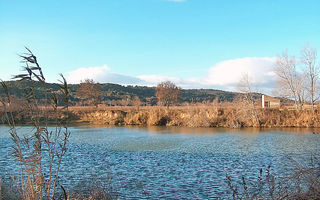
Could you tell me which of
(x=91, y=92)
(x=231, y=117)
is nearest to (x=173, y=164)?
(x=231, y=117)

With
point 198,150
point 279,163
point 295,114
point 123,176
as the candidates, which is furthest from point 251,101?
point 123,176

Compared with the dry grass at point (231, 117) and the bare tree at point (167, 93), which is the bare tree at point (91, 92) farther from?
the dry grass at point (231, 117)

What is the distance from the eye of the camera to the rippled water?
10.4 meters

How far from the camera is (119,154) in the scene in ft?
56.2

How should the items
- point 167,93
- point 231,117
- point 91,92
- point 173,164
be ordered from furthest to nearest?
point 167,93, point 91,92, point 231,117, point 173,164

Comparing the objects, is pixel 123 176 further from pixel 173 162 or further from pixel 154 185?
pixel 173 162

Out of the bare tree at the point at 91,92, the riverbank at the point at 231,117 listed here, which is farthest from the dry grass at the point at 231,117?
the bare tree at the point at 91,92

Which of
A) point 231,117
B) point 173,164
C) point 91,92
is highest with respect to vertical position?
point 91,92

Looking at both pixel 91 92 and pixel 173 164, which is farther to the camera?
pixel 91 92

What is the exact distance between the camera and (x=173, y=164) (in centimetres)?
1438

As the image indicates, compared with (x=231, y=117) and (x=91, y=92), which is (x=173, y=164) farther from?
(x=91, y=92)

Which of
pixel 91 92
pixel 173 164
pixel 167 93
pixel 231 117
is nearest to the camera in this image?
pixel 173 164

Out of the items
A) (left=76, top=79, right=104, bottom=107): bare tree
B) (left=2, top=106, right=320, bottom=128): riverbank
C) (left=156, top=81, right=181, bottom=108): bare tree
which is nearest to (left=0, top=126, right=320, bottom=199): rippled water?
(left=2, top=106, right=320, bottom=128): riverbank

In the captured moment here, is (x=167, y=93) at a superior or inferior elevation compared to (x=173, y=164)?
superior
